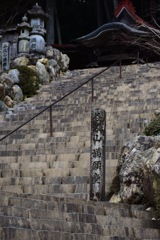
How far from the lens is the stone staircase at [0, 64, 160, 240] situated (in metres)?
5.27

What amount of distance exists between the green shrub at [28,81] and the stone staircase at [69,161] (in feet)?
1.20

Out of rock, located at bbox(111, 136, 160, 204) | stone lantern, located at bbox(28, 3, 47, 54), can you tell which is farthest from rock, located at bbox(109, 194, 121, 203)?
stone lantern, located at bbox(28, 3, 47, 54)

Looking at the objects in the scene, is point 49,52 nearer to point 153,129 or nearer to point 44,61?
point 44,61

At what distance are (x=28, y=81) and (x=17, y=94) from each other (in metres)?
0.98

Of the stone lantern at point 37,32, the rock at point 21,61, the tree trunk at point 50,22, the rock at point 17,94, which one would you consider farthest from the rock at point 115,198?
the tree trunk at point 50,22

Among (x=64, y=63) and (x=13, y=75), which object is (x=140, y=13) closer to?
(x=64, y=63)

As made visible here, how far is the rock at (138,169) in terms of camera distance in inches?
253

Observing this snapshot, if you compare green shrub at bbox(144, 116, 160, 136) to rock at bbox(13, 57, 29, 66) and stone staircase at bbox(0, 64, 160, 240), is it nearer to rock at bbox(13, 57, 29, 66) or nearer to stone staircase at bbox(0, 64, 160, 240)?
stone staircase at bbox(0, 64, 160, 240)

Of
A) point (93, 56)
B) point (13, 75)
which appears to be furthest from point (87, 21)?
point (13, 75)

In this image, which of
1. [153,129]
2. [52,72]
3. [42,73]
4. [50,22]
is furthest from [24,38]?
[153,129]

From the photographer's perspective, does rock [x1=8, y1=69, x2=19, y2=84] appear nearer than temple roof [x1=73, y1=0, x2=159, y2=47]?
Yes

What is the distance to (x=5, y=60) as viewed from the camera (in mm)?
17812

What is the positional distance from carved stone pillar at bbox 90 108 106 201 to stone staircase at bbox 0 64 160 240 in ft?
1.01

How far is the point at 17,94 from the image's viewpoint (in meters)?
14.9
